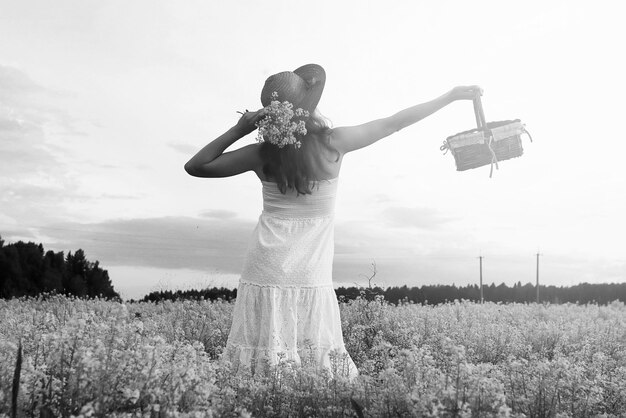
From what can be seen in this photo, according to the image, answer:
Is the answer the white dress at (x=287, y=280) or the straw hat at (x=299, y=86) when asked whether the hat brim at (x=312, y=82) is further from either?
the white dress at (x=287, y=280)

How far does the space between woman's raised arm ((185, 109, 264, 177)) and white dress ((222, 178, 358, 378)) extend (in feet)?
0.84

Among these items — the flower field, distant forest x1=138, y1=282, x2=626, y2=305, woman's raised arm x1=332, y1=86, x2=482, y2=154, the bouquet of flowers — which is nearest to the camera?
the flower field

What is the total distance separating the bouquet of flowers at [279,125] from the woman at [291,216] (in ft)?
0.65

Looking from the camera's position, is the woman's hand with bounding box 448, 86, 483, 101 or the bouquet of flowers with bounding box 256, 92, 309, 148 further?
the woman's hand with bounding box 448, 86, 483, 101

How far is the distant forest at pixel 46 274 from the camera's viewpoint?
1452cm

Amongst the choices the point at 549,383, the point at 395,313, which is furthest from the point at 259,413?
the point at 395,313

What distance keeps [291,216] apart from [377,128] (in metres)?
1.00

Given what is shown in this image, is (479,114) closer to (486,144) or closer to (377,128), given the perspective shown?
(486,144)

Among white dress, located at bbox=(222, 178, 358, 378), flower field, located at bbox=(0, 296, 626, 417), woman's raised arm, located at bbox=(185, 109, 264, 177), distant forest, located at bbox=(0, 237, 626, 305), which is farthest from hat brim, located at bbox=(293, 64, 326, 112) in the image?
distant forest, located at bbox=(0, 237, 626, 305)

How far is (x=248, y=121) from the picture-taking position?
527 centimetres

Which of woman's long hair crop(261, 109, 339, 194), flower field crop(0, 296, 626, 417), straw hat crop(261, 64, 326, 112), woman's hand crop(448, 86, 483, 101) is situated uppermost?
woman's hand crop(448, 86, 483, 101)

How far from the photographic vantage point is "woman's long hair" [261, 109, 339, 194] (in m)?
5.23

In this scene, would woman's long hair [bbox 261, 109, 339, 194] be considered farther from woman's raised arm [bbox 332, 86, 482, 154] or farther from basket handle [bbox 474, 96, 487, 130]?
basket handle [bbox 474, 96, 487, 130]

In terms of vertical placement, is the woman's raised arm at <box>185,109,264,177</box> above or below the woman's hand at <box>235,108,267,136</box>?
below
